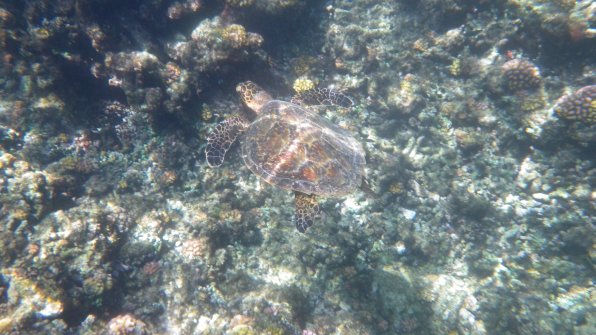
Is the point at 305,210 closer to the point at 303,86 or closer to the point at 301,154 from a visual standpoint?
the point at 301,154

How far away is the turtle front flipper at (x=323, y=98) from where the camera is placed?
7590mm

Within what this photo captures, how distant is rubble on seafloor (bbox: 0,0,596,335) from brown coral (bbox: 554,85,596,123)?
0.03 metres

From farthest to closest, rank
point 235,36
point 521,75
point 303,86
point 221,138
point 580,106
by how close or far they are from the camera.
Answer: point 303,86 < point 521,75 < point 221,138 < point 235,36 < point 580,106

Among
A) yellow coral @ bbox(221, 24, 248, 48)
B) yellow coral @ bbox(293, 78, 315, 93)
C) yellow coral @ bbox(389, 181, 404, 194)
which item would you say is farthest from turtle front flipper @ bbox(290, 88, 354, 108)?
yellow coral @ bbox(389, 181, 404, 194)

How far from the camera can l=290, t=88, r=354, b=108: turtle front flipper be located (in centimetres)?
759

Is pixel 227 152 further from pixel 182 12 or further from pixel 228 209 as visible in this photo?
pixel 182 12

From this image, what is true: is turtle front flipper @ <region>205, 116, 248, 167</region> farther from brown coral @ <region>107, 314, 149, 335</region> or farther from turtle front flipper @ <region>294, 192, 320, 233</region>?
brown coral @ <region>107, 314, 149, 335</region>

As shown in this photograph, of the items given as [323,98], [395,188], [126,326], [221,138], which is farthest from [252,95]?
[126,326]

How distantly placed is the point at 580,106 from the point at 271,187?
7209 millimetres

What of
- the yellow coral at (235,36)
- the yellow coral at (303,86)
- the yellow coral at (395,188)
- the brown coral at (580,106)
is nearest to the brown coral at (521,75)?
the brown coral at (580,106)

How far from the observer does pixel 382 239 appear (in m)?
7.31

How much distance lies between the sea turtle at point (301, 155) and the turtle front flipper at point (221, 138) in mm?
23

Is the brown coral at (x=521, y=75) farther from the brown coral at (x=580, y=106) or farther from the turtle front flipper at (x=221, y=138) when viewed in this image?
the turtle front flipper at (x=221, y=138)

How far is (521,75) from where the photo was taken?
7.61 metres
